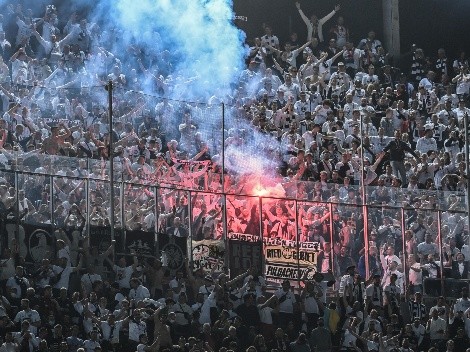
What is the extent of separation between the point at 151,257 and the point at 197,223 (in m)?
1.27

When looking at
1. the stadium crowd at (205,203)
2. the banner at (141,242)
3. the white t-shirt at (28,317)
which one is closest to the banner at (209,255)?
the stadium crowd at (205,203)

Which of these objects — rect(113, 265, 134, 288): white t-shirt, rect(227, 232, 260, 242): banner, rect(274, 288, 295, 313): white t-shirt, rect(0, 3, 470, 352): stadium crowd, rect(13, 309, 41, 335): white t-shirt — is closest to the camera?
rect(13, 309, 41, 335): white t-shirt

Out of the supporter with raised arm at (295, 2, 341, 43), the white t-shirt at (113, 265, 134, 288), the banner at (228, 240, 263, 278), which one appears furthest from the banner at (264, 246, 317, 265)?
the supporter with raised arm at (295, 2, 341, 43)

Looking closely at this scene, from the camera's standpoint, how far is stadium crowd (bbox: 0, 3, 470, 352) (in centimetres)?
2761

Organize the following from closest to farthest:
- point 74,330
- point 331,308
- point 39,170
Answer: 1. point 74,330
2. point 39,170
3. point 331,308

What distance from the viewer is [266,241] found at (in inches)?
1215

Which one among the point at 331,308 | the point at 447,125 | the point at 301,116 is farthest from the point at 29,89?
the point at 447,125

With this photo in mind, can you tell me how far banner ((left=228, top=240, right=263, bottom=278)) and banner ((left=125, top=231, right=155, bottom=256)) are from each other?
1.70 m

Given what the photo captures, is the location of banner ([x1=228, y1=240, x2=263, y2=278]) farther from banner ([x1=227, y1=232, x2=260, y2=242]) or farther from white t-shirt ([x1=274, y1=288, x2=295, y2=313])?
white t-shirt ([x1=274, y1=288, x2=295, y2=313])

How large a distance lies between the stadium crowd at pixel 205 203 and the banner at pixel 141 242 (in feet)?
0.55

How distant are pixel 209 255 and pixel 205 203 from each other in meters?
1.03

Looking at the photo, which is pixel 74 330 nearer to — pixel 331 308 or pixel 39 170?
pixel 39 170

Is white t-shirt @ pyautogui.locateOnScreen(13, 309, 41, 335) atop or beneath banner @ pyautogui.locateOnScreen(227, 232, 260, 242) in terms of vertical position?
beneath

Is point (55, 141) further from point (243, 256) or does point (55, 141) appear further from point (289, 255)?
point (289, 255)
